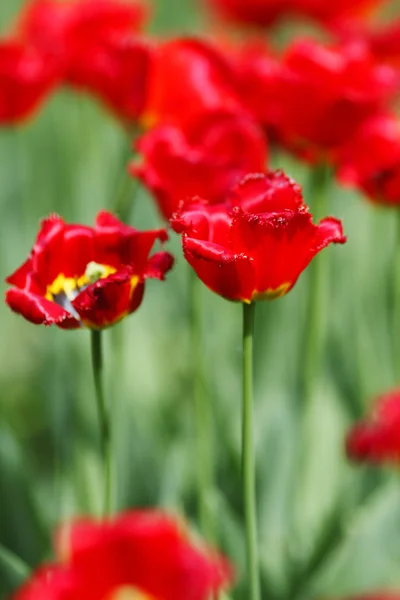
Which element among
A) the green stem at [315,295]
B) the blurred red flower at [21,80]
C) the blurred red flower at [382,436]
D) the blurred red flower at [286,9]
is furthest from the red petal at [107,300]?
the blurred red flower at [286,9]

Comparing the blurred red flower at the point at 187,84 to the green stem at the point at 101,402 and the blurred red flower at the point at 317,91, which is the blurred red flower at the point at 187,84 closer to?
the blurred red flower at the point at 317,91

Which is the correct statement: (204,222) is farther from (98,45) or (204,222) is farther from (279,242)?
(98,45)

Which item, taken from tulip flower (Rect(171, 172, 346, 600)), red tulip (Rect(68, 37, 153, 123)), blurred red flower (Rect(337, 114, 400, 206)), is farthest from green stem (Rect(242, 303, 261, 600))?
red tulip (Rect(68, 37, 153, 123))

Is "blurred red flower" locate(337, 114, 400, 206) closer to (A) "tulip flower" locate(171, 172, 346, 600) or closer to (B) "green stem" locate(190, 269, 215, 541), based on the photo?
(B) "green stem" locate(190, 269, 215, 541)

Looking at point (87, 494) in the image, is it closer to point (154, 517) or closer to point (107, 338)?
point (107, 338)

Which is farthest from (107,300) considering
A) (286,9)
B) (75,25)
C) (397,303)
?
(286,9)

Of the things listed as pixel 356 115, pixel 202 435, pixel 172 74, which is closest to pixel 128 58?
pixel 172 74

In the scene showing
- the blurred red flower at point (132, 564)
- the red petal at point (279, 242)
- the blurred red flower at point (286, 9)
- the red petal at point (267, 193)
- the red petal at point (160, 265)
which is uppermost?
the blurred red flower at point (286, 9)
